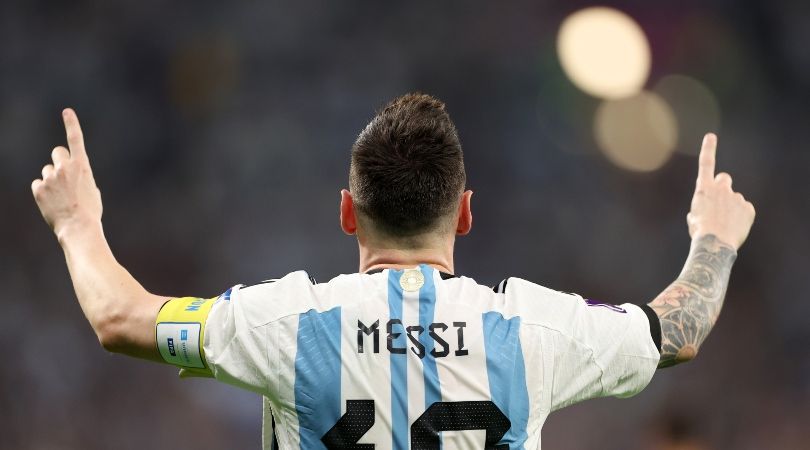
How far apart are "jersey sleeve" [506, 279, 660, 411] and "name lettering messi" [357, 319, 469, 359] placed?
221 millimetres

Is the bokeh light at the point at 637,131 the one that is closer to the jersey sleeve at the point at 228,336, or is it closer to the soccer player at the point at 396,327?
the soccer player at the point at 396,327

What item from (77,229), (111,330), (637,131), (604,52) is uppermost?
(604,52)

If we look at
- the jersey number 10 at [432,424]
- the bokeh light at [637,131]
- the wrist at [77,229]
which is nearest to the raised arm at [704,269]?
the jersey number 10 at [432,424]

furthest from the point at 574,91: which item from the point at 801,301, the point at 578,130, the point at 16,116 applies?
the point at 16,116

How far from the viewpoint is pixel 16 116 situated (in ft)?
38.6

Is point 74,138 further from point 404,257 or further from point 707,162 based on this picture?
point 707,162

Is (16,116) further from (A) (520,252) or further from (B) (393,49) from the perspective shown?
(A) (520,252)

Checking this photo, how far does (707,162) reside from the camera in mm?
3010

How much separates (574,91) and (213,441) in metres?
6.29

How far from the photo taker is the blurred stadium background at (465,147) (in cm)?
1150

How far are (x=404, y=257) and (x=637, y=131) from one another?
10.5 m

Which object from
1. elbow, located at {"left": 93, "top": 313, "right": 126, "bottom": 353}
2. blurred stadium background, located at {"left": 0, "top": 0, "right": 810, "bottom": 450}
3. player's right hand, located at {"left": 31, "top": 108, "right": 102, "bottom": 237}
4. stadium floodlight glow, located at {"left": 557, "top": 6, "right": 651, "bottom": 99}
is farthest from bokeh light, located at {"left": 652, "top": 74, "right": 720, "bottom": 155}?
elbow, located at {"left": 93, "top": 313, "right": 126, "bottom": 353}

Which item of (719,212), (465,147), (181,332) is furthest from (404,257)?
(465,147)

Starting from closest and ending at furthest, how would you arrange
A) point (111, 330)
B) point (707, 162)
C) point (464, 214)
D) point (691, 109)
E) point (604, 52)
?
1. point (111, 330)
2. point (464, 214)
3. point (707, 162)
4. point (691, 109)
5. point (604, 52)
